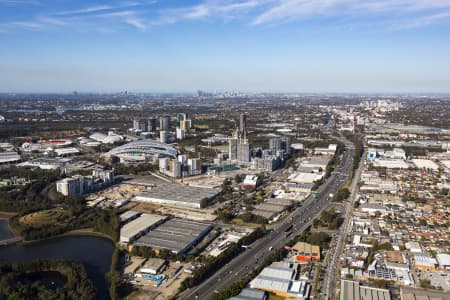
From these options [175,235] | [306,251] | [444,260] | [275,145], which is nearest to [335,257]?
[306,251]

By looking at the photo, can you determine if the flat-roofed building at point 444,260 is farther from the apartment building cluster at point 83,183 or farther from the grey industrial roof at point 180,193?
the apartment building cluster at point 83,183

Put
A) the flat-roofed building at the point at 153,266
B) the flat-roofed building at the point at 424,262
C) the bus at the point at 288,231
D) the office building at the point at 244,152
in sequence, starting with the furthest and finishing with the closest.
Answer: the office building at the point at 244,152
the bus at the point at 288,231
the flat-roofed building at the point at 424,262
the flat-roofed building at the point at 153,266

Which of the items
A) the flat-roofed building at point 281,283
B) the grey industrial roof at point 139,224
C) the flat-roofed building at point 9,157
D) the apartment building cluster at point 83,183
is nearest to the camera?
the flat-roofed building at point 281,283

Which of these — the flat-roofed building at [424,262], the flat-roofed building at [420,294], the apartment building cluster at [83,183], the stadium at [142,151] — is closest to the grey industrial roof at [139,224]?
the apartment building cluster at [83,183]

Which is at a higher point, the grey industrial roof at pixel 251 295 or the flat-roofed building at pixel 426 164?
the flat-roofed building at pixel 426 164

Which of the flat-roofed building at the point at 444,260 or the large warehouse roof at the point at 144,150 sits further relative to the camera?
the large warehouse roof at the point at 144,150

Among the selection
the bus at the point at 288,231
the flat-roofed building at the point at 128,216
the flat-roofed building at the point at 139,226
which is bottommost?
the bus at the point at 288,231

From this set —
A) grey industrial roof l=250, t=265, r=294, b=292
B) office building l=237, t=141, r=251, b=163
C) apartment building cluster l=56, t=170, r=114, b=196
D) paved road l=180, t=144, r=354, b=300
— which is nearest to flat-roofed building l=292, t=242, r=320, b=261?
paved road l=180, t=144, r=354, b=300
